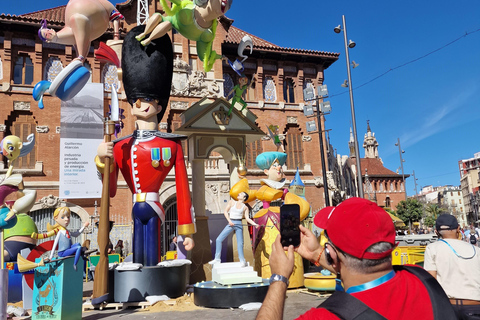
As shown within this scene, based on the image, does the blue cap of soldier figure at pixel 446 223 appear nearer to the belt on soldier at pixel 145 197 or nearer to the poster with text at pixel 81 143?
the belt on soldier at pixel 145 197

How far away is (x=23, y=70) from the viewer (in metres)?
17.3

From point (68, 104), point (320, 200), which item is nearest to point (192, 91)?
point (68, 104)

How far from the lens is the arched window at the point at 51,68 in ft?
57.5

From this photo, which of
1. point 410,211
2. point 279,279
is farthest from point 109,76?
point 410,211

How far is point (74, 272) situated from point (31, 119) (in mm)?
14482

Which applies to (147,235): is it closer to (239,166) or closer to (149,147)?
(149,147)

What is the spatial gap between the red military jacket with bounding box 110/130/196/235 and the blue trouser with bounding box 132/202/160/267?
1.07ft

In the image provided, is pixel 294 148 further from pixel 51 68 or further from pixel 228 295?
pixel 228 295

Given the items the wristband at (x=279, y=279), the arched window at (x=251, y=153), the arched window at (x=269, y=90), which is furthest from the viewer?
the arched window at (x=269, y=90)

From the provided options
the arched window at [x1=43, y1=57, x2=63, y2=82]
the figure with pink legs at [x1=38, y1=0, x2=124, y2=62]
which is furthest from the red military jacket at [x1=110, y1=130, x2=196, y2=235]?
the arched window at [x1=43, y1=57, x2=63, y2=82]

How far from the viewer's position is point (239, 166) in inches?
317

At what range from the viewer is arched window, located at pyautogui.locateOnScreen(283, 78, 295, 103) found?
Answer: 2210 cm

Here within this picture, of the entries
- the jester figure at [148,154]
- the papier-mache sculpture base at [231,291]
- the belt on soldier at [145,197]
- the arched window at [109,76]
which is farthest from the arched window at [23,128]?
the papier-mache sculpture base at [231,291]

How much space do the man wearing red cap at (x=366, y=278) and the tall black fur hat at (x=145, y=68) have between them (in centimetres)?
537
